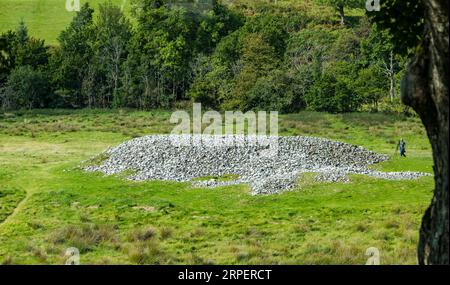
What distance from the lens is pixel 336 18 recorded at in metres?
124

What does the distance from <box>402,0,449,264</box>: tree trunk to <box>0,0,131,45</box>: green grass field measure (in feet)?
354

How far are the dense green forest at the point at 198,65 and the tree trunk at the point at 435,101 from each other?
2701 inches

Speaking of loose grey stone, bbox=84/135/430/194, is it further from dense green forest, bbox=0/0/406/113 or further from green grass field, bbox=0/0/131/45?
green grass field, bbox=0/0/131/45

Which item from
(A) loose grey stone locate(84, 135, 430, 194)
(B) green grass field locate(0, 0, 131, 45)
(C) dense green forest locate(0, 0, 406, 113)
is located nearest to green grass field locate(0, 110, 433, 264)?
(A) loose grey stone locate(84, 135, 430, 194)

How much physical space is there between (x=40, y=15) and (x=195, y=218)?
345 ft

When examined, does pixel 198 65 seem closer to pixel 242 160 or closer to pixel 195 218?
pixel 242 160

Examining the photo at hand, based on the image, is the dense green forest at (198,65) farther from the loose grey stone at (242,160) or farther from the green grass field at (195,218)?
the loose grey stone at (242,160)

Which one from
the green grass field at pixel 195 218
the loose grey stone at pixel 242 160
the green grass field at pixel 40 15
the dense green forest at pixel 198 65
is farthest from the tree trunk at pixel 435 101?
the green grass field at pixel 40 15

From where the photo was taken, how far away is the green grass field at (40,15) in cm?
11325

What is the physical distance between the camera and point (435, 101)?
8867mm

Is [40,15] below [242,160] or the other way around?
the other way around

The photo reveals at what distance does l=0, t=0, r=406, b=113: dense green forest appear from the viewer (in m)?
82.6

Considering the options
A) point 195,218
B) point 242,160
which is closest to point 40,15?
point 242,160

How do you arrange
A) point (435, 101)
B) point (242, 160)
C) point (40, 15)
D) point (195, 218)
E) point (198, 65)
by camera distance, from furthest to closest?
point (40, 15) < point (198, 65) < point (242, 160) < point (195, 218) < point (435, 101)
